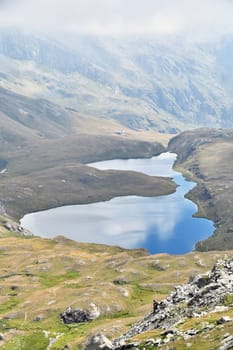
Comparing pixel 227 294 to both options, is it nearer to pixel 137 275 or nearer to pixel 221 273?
pixel 221 273

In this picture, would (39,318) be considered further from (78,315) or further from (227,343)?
(227,343)

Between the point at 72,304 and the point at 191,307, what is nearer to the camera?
the point at 191,307

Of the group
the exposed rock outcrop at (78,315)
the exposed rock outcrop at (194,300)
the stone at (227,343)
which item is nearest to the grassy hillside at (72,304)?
the exposed rock outcrop at (78,315)

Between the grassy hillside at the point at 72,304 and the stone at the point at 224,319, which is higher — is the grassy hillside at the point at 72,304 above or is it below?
above

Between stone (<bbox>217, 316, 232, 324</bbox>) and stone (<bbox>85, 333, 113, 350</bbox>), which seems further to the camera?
stone (<bbox>85, 333, 113, 350</bbox>)

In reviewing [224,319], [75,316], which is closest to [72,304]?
[75,316]

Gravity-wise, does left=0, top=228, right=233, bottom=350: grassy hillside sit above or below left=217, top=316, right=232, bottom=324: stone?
above

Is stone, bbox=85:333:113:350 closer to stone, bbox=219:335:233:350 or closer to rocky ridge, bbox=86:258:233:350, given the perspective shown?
rocky ridge, bbox=86:258:233:350

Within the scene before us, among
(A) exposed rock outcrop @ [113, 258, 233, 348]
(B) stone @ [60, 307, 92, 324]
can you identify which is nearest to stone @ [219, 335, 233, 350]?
(A) exposed rock outcrop @ [113, 258, 233, 348]

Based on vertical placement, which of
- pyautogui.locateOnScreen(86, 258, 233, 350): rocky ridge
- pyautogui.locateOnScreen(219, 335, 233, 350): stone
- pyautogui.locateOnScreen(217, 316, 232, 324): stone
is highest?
pyautogui.locateOnScreen(86, 258, 233, 350): rocky ridge

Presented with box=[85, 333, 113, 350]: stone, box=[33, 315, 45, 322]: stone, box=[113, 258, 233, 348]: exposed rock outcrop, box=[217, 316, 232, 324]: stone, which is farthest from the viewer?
box=[33, 315, 45, 322]: stone

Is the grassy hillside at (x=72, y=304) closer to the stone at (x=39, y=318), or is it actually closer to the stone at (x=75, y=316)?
the stone at (x=39, y=318)

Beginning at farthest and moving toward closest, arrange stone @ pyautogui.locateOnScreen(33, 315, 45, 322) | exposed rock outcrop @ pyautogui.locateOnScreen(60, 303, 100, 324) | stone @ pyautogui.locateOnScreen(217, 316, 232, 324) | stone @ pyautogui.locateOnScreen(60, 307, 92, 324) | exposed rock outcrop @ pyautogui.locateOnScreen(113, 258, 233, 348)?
1. stone @ pyautogui.locateOnScreen(33, 315, 45, 322)
2. exposed rock outcrop @ pyautogui.locateOnScreen(60, 303, 100, 324)
3. stone @ pyautogui.locateOnScreen(60, 307, 92, 324)
4. exposed rock outcrop @ pyautogui.locateOnScreen(113, 258, 233, 348)
5. stone @ pyautogui.locateOnScreen(217, 316, 232, 324)

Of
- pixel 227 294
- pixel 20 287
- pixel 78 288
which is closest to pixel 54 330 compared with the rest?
pixel 78 288
